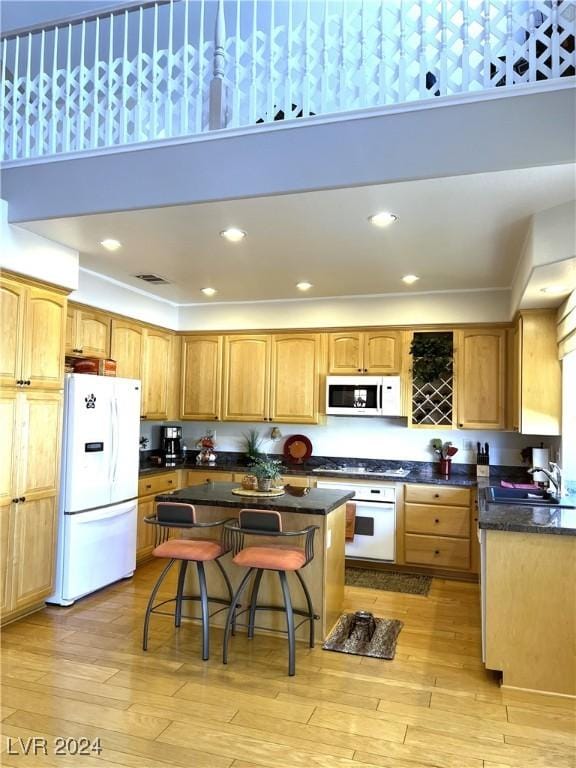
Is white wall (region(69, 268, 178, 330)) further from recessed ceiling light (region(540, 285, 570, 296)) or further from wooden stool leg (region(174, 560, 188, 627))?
recessed ceiling light (region(540, 285, 570, 296))

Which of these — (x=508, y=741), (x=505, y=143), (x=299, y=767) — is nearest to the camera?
(x=299, y=767)

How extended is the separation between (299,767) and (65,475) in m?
2.66

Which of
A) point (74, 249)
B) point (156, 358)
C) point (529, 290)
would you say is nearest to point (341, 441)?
point (156, 358)

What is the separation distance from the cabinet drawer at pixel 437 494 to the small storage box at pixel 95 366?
2.87 m

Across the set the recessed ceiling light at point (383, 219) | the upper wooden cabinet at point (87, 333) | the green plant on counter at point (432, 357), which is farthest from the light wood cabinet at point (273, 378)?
the recessed ceiling light at point (383, 219)

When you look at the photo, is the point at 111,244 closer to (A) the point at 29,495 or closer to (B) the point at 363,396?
(A) the point at 29,495

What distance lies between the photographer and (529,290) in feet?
12.1

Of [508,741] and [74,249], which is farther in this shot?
[74,249]

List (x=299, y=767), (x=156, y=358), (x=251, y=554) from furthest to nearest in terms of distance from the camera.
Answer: (x=156, y=358), (x=251, y=554), (x=299, y=767)

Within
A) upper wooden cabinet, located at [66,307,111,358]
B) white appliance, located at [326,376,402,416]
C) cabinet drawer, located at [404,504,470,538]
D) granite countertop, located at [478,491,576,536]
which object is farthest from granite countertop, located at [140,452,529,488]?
granite countertop, located at [478,491,576,536]

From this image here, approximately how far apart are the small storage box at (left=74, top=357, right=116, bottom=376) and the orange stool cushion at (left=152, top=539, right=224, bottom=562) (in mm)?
1764

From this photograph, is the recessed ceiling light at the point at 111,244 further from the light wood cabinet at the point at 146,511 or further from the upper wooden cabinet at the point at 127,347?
the light wood cabinet at the point at 146,511

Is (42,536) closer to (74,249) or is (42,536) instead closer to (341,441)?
(74,249)

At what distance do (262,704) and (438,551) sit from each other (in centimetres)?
271
